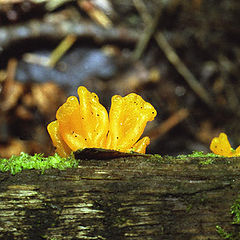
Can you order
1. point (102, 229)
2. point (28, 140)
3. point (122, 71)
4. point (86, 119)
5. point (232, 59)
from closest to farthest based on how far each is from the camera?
point (102, 229) → point (86, 119) → point (28, 140) → point (122, 71) → point (232, 59)

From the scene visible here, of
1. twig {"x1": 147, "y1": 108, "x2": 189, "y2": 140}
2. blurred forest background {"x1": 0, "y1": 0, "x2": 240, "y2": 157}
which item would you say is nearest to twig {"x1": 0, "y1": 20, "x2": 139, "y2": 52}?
blurred forest background {"x1": 0, "y1": 0, "x2": 240, "y2": 157}

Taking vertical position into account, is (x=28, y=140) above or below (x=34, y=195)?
above

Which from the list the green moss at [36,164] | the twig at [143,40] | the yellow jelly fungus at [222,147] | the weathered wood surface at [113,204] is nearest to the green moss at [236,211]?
the weathered wood surface at [113,204]

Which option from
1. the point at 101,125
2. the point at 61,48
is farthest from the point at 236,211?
the point at 61,48

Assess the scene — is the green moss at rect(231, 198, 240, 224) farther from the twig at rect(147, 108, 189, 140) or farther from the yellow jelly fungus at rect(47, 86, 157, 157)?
the twig at rect(147, 108, 189, 140)

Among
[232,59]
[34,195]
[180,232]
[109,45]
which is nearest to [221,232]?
[180,232]

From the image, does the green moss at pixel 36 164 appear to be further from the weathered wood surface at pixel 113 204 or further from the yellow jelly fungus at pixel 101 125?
the yellow jelly fungus at pixel 101 125

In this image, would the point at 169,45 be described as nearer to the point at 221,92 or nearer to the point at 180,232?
the point at 221,92
